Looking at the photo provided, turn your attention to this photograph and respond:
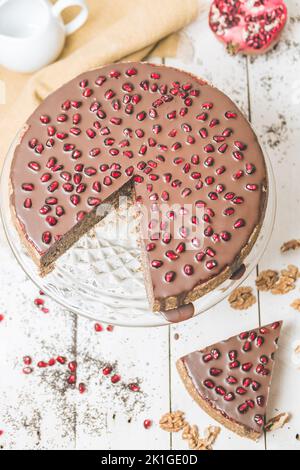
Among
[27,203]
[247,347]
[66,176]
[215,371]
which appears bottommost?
[215,371]

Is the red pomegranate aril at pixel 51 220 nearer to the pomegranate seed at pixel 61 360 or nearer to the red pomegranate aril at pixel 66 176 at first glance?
the red pomegranate aril at pixel 66 176

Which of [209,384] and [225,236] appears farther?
[209,384]

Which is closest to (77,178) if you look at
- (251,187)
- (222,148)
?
(222,148)

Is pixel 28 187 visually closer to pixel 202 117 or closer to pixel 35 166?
pixel 35 166

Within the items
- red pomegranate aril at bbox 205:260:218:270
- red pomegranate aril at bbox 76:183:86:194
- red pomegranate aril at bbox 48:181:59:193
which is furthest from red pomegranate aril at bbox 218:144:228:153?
red pomegranate aril at bbox 48:181:59:193

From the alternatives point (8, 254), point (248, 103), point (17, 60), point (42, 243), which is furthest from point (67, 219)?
point (248, 103)
